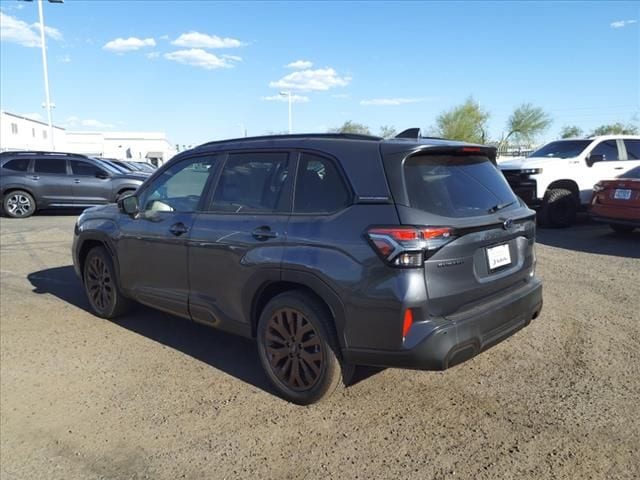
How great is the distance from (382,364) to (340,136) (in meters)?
1.54

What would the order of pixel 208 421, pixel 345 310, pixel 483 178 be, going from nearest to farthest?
pixel 345 310, pixel 208 421, pixel 483 178

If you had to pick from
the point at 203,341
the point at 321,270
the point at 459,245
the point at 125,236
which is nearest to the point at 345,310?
the point at 321,270

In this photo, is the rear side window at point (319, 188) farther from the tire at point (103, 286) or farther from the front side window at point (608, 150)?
the front side window at point (608, 150)

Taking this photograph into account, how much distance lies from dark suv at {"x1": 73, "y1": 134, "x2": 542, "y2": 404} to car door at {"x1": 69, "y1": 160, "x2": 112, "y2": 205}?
1082 cm

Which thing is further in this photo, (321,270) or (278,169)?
(278,169)

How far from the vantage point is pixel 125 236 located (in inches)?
187

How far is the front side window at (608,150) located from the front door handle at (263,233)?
9.80 metres

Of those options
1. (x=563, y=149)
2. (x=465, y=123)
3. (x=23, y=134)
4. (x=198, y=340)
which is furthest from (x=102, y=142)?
(x=198, y=340)

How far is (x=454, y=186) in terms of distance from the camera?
3.25 m

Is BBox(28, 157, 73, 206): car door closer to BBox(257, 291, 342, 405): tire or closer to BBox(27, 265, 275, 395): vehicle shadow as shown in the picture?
BBox(27, 265, 275, 395): vehicle shadow

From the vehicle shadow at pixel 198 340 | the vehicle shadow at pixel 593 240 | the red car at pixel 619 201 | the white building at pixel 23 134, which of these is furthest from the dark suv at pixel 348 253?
the white building at pixel 23 134

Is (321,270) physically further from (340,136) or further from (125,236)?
(125,236)

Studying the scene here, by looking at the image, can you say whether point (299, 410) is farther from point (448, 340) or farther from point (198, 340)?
point (198, 340)

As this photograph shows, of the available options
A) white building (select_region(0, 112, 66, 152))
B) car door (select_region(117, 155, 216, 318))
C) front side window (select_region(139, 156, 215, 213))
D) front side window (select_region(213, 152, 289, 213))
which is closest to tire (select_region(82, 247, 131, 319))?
car door (select_region(117, 155, 216, 318))
